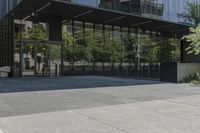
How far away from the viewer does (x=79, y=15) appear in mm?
26734

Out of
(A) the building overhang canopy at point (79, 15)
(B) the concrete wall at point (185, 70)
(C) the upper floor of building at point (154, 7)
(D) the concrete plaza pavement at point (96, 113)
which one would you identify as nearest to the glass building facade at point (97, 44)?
(C) the upper floor of building at point (154, 7)

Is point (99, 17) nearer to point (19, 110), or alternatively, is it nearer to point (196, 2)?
point (196, 2)

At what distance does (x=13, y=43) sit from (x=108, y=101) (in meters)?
14.7

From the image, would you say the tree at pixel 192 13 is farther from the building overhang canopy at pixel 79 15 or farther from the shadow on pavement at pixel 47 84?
the shadow on pavement at pixel 47 84

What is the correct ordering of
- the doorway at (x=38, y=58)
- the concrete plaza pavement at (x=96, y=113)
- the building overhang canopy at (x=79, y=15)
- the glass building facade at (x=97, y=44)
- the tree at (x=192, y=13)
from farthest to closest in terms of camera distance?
the tree at (x=192, y=13)
the glass building facade at (x=97, y=44)
the doorway at (x=38, y=58)
the building overhang canopy at (x=79, y=15)
the concrete plaza pavement at (x=96, y=113)

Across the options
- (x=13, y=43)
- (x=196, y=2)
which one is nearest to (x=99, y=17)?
(x=13, y=43)

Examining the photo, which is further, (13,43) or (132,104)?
(13,43)

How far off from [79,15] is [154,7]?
23.7 feet

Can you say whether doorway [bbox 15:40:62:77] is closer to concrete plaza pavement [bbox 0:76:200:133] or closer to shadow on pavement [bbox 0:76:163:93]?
shadow on pavement [bbox 0:76:163:93]

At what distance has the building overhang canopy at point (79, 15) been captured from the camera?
75.5 feet

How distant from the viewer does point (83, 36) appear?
2869 cm

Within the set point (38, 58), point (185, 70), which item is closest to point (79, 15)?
point (38, 58)

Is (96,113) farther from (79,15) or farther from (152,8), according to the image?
(152,8)

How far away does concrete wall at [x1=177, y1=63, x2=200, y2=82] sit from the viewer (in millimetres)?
22406
